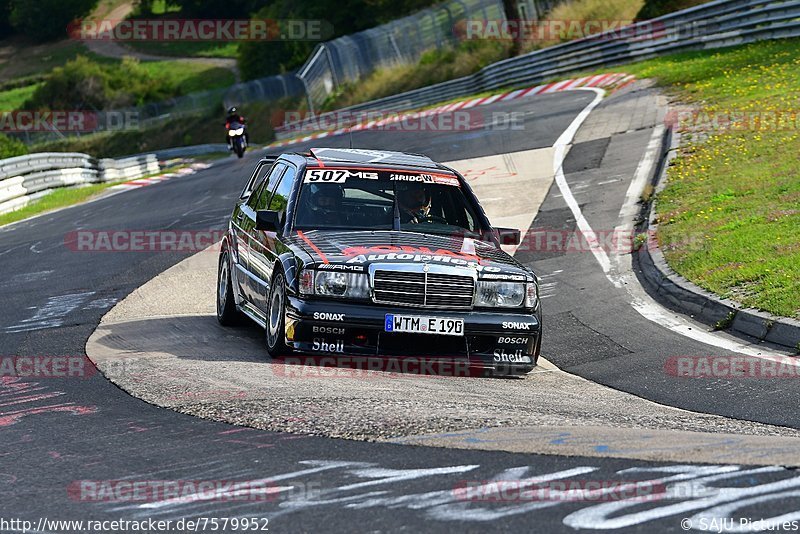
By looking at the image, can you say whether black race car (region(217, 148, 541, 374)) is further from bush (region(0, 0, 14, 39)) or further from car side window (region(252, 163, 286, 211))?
bush (region(0, 0, 14, 39))

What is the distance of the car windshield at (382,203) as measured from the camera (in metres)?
9.95

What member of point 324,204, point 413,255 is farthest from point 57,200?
point 413,255

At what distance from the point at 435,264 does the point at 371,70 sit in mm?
44131

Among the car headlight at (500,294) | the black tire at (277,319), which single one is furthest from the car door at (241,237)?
the car headlight at (500,294)

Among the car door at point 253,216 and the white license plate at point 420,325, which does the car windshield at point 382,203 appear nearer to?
the car door at point 253,216

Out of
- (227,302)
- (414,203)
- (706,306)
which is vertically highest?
(414,203)

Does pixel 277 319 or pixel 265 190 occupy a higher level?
pixel 265 190

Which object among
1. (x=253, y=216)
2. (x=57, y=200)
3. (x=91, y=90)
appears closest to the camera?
(x=253, y=216)

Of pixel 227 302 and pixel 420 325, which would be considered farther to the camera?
pixel 227 302

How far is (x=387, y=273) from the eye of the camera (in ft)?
29.0

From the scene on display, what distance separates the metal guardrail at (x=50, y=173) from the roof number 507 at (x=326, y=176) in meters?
18.2

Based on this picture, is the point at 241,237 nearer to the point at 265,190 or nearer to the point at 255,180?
the point at 265,190

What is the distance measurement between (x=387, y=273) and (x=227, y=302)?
279cm

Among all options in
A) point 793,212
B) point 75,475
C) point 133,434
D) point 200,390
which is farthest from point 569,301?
point 75,475
